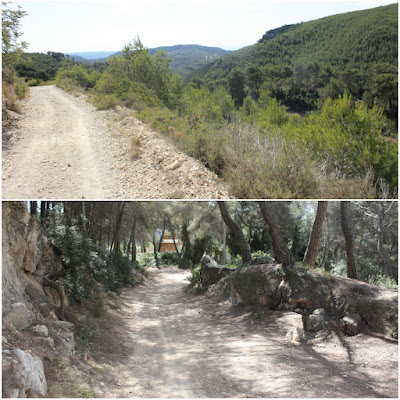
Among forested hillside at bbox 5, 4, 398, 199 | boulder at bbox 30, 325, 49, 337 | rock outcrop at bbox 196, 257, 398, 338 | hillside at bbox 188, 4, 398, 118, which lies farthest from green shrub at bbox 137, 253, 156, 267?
hillside at bbox 188, 4, 398, 118

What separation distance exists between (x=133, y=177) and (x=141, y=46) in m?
13.9

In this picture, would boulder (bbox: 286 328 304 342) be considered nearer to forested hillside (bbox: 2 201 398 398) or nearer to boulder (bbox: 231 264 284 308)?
forested hillside (bbox: 2 201 398 398)

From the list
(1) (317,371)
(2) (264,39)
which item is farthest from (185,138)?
(2) (264,39)

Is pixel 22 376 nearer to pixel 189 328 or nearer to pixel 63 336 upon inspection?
pixel 63 336

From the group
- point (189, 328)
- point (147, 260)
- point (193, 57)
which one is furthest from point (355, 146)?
point (193, 57)

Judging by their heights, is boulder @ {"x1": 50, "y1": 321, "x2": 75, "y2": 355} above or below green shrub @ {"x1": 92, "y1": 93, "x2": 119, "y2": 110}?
below

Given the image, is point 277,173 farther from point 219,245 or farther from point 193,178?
point 219,245

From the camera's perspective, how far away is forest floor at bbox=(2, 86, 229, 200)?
6.54 m

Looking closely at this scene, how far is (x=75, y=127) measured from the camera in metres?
10.8

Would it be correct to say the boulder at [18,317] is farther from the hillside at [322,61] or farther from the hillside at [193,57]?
the hillside at [193,57]

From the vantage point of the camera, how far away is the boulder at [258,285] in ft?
27.6

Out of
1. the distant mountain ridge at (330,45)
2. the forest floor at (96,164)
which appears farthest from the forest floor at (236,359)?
the distant mountain ridge at (330,45)

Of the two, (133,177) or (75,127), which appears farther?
(75,127)

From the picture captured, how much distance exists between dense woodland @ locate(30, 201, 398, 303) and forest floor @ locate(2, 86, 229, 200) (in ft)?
3.84
